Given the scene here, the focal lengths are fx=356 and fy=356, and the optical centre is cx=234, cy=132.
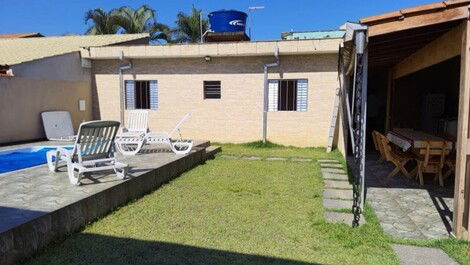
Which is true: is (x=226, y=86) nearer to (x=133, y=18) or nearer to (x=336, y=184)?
(x=336, y=184)

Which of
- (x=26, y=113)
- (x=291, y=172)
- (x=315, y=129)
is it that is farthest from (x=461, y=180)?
(x=26, y=113)

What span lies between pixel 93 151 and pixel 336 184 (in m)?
5.01

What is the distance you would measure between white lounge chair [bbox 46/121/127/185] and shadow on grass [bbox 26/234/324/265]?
5.84 ft

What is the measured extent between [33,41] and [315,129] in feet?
48.9

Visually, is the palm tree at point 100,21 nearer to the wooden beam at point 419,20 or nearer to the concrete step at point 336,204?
the concrete step at point 336,204

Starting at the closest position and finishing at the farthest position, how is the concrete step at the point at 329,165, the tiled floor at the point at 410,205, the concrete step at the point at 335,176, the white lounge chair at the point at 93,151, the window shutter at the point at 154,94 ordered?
the tiled floor at the point at 410,205 → the white lounge chair at the point at 93,151 → the concrete step at the point at 335,176 → the concrete step at the point at 329,165 → the window shutter at the point at 154,94

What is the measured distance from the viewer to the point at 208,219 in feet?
17.7

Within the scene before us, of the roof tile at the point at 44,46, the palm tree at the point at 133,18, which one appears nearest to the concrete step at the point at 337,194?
the roof tile at the point at 44,46

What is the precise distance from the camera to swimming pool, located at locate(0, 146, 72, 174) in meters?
9.22

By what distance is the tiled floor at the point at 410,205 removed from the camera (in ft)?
16.7

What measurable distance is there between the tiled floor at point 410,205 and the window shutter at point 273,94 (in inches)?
231

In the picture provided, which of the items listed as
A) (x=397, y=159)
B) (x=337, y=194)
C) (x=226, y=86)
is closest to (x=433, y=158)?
(x=397, y=159)

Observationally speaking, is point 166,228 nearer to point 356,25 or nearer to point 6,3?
point 356,25

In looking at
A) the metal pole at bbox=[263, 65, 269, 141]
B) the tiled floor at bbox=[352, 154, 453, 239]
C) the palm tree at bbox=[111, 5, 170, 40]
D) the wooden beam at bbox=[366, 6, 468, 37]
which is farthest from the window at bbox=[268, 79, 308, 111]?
the palm tree at bbox=[111, 5, 170, 40]
